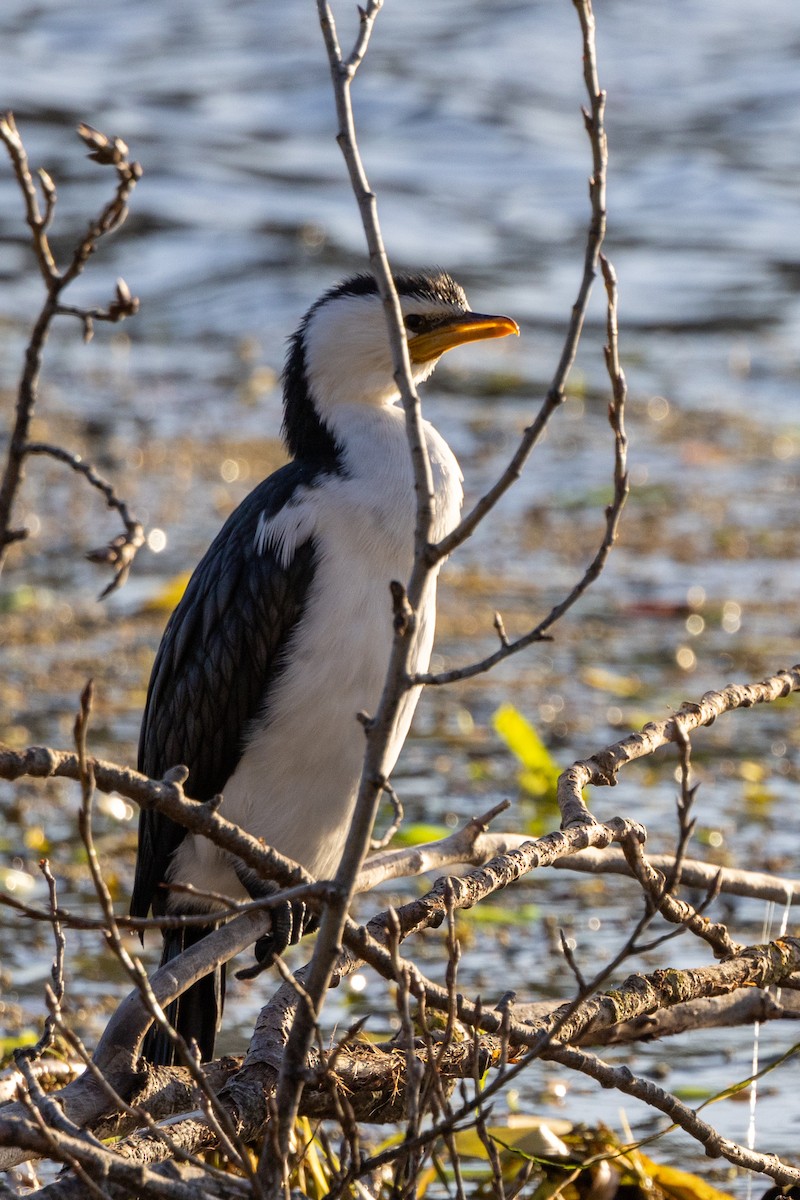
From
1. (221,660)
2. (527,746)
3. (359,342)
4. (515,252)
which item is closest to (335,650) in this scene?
(221,660)

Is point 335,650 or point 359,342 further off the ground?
point 359,342

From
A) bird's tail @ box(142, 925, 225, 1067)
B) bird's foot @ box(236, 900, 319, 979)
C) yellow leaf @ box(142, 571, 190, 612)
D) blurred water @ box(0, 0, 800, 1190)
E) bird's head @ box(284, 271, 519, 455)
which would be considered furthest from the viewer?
blurred water @ box(0, 0, 800, 1190)

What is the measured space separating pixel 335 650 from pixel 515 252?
8.97m

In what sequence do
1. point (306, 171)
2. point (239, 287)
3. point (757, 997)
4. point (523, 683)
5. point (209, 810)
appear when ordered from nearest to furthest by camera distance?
point (209, 810) < point (757, 997) < point (523, 683) < point (239, 287) < point (306, 171)

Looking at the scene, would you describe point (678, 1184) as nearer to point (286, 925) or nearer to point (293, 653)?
point (286, 925)

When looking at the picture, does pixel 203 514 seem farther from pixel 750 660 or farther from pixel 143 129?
pixel 143 129

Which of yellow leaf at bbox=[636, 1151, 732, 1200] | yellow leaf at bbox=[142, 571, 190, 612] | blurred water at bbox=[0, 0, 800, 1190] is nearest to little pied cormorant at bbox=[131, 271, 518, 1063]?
yellow leaf at bbox=[636, 1151, 732, 1200]

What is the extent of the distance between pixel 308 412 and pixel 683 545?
427 centimetres

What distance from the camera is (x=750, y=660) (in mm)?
6695

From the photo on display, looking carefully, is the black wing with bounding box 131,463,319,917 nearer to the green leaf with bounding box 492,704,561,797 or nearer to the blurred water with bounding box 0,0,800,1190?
the blurred water with bounding box 0,0,800,1190

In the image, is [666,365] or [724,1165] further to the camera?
[666,365]

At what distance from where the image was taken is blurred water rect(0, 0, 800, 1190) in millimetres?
7570

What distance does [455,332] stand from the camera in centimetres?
404

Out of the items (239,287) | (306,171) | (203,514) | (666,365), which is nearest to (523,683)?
(203,514)
